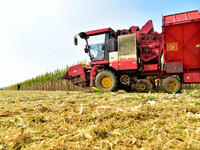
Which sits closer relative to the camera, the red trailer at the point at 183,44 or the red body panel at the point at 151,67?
the red trailer at the point at 183,44

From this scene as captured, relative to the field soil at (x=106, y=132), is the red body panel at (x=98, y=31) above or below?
above

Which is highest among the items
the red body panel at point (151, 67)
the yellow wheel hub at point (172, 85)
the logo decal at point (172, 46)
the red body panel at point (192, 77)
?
the logo decal at point (172, 46)

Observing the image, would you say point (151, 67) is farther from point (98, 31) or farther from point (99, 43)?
point (98, 31)

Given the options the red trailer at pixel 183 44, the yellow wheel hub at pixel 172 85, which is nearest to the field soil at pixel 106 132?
the yellow wheel hub at pixel 172 85

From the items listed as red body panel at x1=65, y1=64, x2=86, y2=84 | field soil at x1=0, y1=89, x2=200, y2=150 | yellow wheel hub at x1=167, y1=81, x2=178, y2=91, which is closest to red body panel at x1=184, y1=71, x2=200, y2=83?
yellow wheel hub at x1=167, y1=81, x2=178, y2=91

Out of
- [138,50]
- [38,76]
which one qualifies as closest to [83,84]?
[138,50]

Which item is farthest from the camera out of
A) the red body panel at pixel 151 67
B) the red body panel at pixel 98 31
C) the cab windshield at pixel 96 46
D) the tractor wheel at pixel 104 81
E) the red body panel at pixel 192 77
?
the cab windshield at pixel 96 46

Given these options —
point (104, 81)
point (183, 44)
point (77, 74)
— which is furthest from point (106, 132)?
point (77, 74)

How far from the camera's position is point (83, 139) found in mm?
1704

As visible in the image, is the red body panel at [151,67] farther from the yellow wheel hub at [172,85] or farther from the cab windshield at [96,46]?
the cab windshield at [96,46]

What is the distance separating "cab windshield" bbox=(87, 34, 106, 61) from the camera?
7664 mm

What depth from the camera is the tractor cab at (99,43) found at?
7508 millimetres

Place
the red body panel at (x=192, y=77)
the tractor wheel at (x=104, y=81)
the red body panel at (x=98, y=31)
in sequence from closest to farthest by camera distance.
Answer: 1. the red body panel at (x=192, y=77)
2. the tractor wheel at (x=104, y=81)
3. the red body panel at (x=98, y=31)

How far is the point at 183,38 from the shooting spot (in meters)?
6.36
